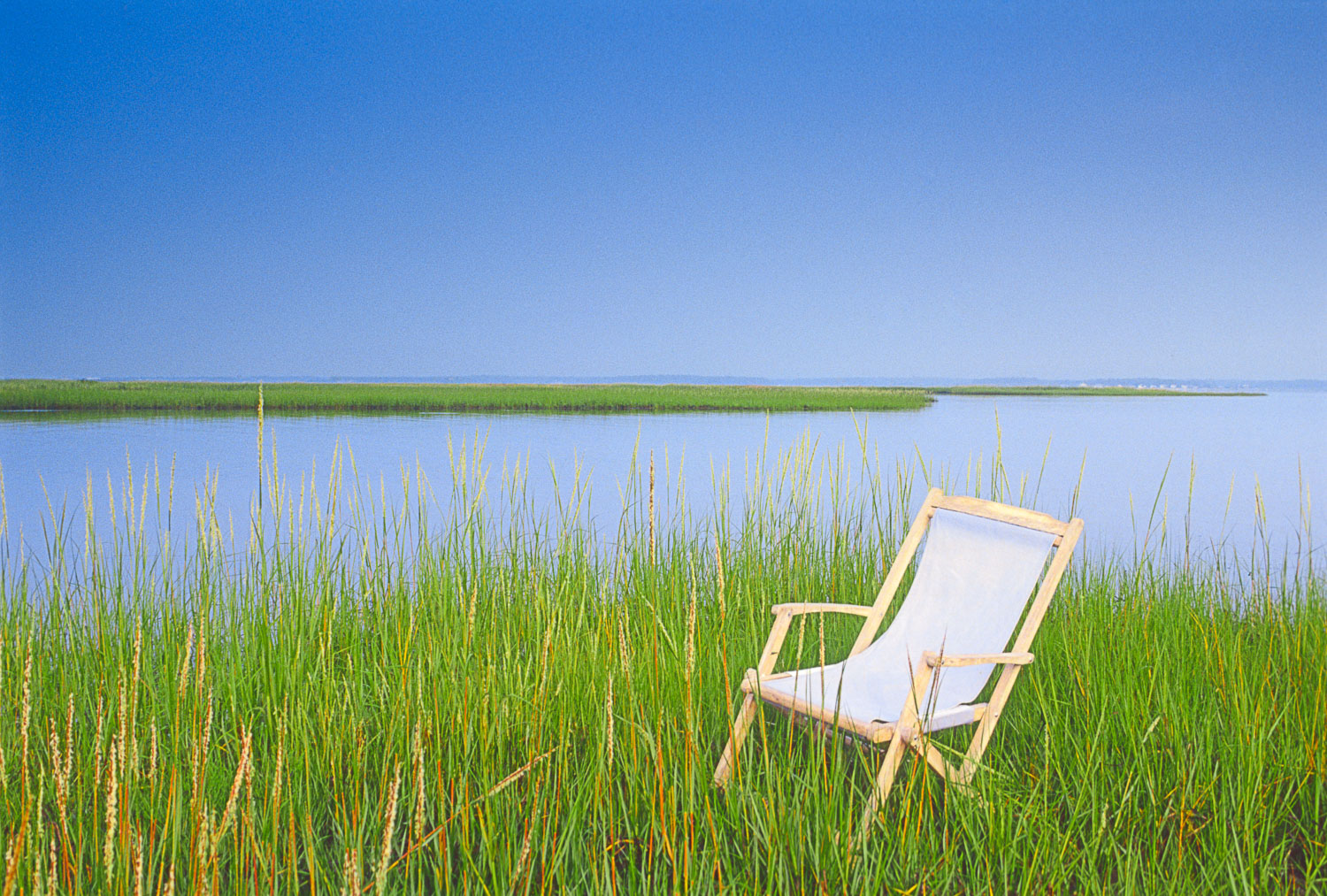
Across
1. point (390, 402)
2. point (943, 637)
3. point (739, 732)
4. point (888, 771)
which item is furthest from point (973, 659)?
point (390, 402)

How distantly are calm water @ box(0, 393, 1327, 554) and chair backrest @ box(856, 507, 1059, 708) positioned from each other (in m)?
1.43

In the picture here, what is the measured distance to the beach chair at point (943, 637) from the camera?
222cm

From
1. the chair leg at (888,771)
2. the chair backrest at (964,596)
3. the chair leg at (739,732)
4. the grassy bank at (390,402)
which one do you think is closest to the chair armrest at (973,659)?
the chair leg at (888,771)

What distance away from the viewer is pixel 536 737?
226 cm

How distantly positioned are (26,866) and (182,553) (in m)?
1.89

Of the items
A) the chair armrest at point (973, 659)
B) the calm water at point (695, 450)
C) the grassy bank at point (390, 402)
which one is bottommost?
the calm water at point (695, 450)

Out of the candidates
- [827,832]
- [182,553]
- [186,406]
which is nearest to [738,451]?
[182,553]

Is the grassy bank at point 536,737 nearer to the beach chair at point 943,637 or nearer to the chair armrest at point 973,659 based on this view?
the beach chair at point 943,637

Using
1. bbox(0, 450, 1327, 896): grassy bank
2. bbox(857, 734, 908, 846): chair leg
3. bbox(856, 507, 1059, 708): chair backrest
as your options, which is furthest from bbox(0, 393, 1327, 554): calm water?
bbox(857, 734, 908, 846): chair leg

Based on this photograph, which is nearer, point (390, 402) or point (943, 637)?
point (943, 637)

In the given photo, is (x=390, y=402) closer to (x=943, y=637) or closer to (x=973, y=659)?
(x=943, y=637)

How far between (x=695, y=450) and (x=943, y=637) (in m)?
17.3

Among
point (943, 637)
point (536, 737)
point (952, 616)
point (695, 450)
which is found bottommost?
point (695, 450)

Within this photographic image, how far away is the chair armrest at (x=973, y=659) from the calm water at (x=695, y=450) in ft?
6.94
